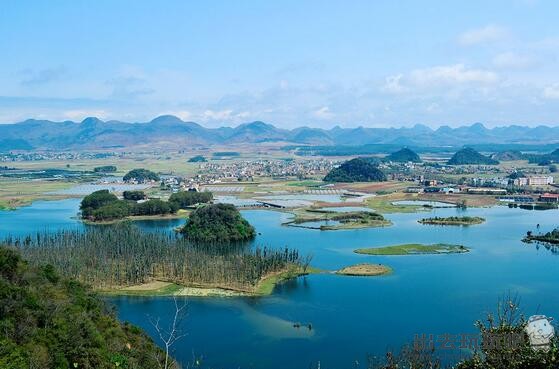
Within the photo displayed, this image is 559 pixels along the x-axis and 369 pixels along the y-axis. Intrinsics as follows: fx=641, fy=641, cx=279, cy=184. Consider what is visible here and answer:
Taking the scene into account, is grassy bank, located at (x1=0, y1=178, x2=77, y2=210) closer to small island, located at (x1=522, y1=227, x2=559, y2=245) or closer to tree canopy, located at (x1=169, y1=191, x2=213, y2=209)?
tree canopy, located at (x1=169, y1=191, x2=213, y2=209)

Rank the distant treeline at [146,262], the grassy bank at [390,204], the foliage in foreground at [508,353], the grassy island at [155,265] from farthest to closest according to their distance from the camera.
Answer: the grassy bank at [390,204] → the distant treeline at [146,262] → the grassy island at [155,265] → the foliage in foreground at [508,353]

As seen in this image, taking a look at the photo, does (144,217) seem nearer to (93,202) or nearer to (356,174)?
(93,202)

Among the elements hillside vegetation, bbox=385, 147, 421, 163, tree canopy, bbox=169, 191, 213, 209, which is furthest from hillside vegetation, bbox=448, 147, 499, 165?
tree canopy, bbox=169, 191, 213, 209

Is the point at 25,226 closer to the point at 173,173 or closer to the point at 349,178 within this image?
the point at 349,178

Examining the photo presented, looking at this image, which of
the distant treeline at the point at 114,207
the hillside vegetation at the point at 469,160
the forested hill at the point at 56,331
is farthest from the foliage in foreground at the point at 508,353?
the hillside vegetation at the point at 469,160

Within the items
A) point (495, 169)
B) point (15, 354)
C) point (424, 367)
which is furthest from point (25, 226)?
point (495, 169)

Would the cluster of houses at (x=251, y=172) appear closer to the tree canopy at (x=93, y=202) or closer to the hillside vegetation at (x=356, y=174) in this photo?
the hillside vegetation at (x=356, y=174)
